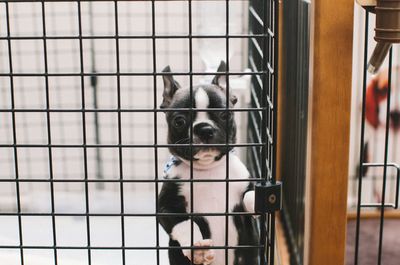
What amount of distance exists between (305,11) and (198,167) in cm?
46

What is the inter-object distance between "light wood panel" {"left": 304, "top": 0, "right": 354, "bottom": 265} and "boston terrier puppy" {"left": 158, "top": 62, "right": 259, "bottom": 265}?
0.58 ft

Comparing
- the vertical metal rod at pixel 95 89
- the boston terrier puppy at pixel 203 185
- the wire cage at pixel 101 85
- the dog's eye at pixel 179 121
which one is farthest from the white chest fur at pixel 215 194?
the vertical metal rod at pixel 95 89

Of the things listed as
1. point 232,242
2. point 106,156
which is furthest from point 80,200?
point 232,242

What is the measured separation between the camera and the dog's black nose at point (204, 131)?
1323 millimetres

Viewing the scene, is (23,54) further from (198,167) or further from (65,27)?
(198,167)

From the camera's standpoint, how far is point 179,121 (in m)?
1.38

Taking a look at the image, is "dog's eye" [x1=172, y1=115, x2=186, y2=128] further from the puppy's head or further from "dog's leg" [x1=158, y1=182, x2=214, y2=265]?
"dog's leg" [x1=158, y1=182, x2=214, y2=265]

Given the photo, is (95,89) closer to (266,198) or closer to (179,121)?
(179,121)

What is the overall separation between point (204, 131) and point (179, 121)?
0.28 feet

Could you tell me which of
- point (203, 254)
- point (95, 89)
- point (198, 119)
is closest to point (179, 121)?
point (198, 119)

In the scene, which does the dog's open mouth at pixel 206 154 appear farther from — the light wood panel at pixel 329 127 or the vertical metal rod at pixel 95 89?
the vertical metal rod at pixel 95 89

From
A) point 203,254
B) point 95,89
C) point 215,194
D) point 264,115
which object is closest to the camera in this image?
point 264,115

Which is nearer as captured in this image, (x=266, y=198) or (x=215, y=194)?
(x=266, y=198)

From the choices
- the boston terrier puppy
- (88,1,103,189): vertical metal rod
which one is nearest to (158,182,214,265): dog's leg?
the boston terrier puppy
